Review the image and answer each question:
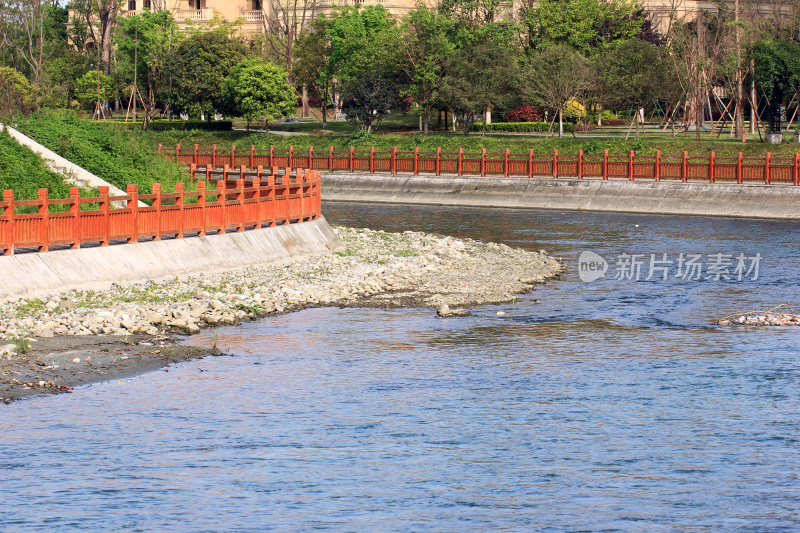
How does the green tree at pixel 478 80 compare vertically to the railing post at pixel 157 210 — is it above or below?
above

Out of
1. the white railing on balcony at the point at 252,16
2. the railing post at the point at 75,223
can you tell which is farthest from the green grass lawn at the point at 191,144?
the white railing on balcony at the point at 252,16

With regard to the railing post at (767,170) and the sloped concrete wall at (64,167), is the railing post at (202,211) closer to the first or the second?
the sloped concrete wall at (64,167)

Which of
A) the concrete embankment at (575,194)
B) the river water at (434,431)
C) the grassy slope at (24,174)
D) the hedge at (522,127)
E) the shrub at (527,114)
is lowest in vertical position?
the river water at (434,431)

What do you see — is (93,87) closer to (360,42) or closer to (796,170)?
(360,42)

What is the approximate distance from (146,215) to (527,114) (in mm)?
57836

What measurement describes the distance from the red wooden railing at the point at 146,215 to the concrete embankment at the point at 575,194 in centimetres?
2051

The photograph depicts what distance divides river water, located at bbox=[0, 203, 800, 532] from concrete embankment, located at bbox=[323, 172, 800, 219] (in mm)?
23938

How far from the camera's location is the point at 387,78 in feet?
260

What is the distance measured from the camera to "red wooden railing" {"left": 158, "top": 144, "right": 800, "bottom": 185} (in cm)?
4978

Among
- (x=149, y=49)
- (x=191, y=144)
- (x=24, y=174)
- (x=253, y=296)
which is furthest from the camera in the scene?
(x=149, y=49)

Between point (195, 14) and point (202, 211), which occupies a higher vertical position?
point (195, 14)

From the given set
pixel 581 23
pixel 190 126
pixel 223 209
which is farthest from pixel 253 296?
pixel 190 126

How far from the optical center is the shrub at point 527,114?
80938 mm

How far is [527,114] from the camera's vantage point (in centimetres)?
8106
